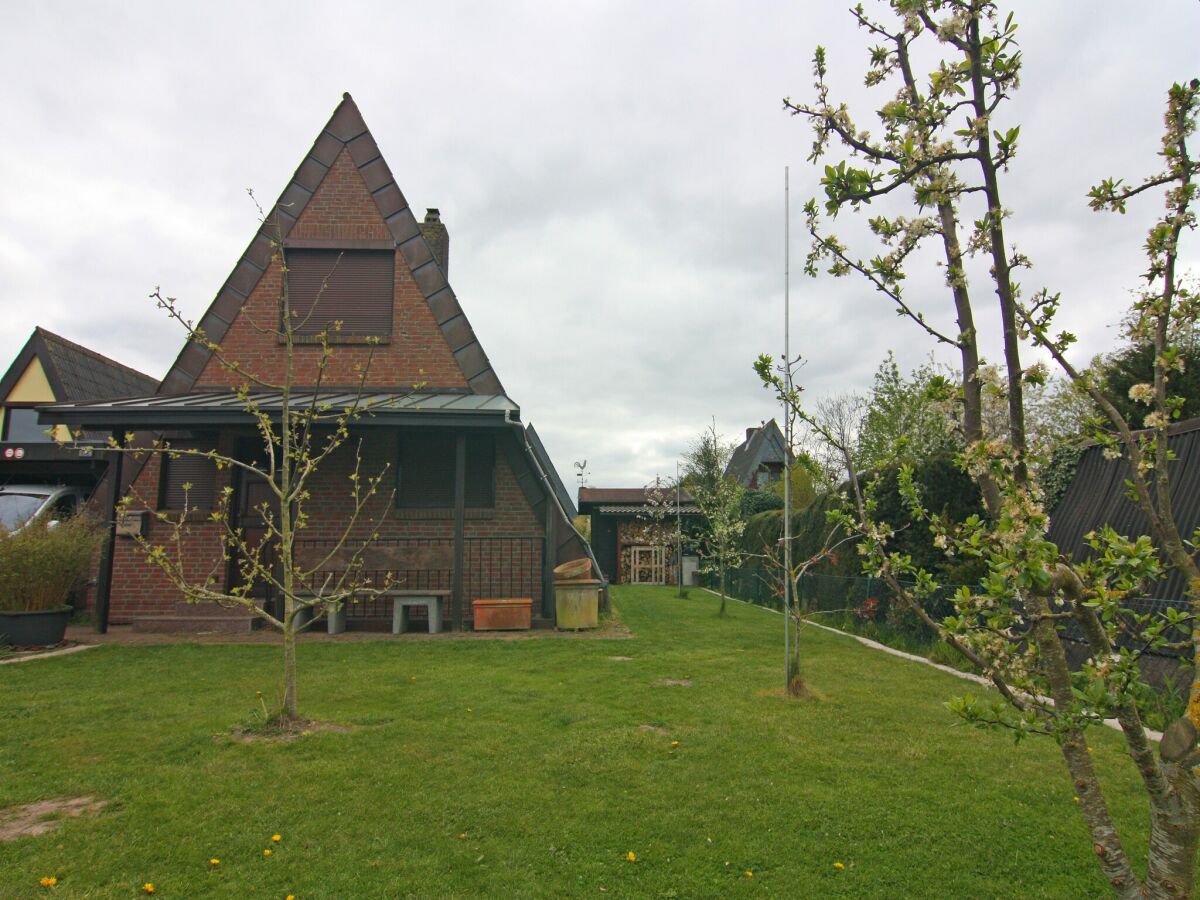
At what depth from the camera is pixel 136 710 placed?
6059 millimetres

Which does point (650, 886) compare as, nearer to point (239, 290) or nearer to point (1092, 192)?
point (1092, 192)

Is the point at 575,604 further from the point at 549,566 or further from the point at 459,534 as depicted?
the point at 459,534

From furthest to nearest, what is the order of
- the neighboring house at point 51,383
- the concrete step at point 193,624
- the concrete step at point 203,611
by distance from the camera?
the neighboring house at point 51,383
the concrete step at point 203,611
the concrete step at point 193,624

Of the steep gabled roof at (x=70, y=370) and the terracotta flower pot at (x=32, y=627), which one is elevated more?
the steep gabled roof at (x=70, y=370)

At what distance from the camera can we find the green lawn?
3322 millimetres

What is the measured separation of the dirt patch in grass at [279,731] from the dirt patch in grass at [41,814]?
3.59 feet

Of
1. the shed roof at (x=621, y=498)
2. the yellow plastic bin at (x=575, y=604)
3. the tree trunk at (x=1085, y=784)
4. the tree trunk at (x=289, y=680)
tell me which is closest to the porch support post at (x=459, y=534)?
the yellow plastic bin at (x=575, y=604)

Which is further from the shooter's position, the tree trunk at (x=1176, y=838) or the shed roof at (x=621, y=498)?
the shed roof at (x=621, y=498)

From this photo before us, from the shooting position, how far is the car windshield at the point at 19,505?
500 inches

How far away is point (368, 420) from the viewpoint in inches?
398

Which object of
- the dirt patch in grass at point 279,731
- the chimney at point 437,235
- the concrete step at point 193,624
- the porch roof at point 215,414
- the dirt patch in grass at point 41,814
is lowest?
the dirt patch in grass at point 41,814

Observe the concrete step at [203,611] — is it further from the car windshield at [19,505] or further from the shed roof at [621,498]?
the shed roof at [621,498]

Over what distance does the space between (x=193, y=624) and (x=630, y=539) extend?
733 inches

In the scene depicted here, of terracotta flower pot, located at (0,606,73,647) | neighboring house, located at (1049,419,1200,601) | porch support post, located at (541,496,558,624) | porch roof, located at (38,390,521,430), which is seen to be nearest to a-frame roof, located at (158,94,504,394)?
porch roof, located at (38,390,521,430)
